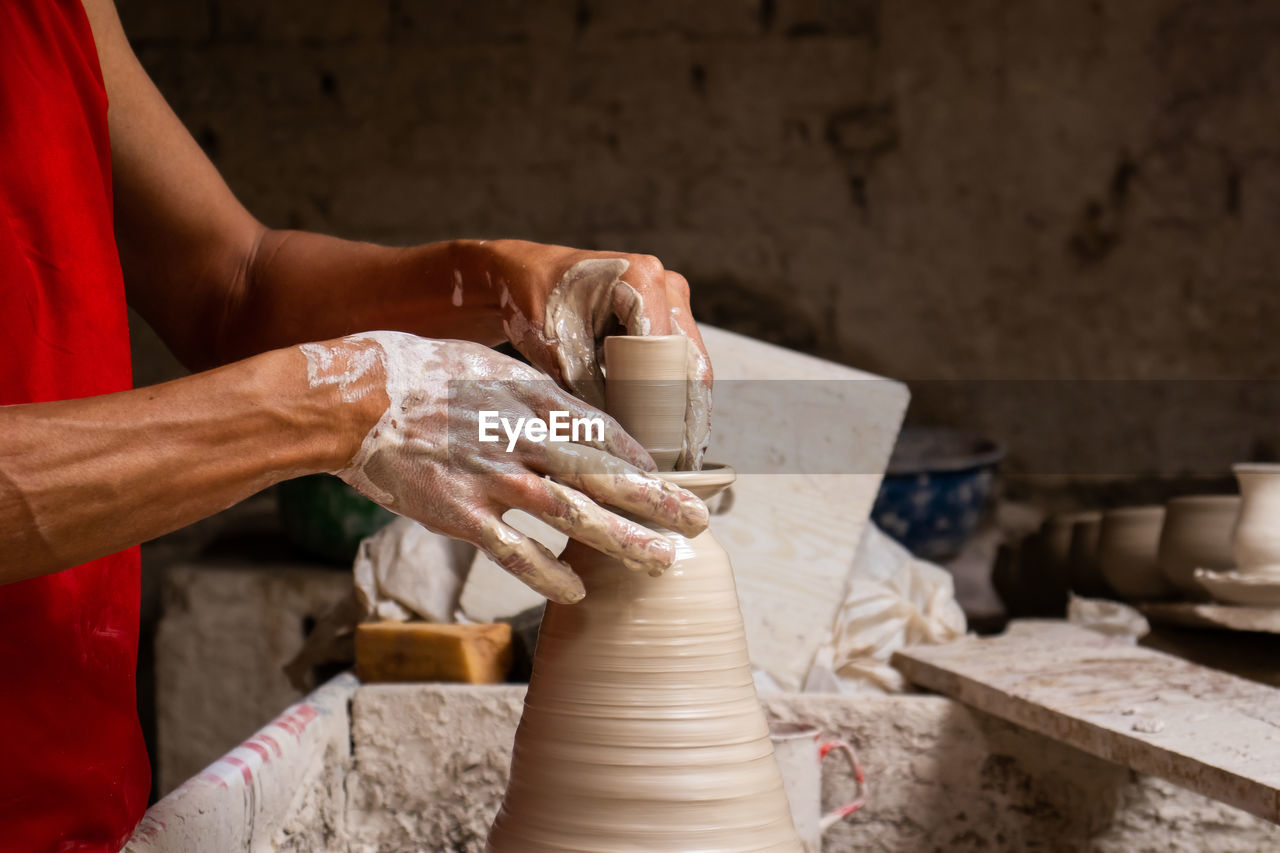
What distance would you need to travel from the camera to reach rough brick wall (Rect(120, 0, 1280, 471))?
4.05 metres

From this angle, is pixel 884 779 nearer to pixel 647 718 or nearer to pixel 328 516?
pixel 647 718

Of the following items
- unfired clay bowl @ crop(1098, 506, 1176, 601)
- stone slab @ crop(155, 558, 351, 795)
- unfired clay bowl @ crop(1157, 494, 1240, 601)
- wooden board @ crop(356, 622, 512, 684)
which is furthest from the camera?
stone slab @ crop(155, 558, 351, 795)

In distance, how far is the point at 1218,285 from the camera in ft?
13.4

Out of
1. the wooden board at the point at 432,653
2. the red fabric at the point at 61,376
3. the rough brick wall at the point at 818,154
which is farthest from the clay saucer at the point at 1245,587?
the red fabric at the point at 61,376

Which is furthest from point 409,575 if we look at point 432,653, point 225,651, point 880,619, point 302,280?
point 225,651

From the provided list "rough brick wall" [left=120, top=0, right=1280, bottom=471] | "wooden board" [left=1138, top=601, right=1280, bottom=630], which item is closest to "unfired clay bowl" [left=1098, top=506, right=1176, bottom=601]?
"wooden board" [left=1138, top=601, right=1280, bottom=630]

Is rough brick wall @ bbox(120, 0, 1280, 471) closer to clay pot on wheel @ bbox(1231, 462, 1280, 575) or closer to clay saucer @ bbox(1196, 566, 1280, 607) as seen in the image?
clay pot on wheel @ bbox(1231, 462, 1280, 575)

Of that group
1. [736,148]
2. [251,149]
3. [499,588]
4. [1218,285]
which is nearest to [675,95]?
[736,148]

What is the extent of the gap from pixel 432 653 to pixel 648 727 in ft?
Answer: 3.17

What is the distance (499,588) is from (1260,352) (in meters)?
3.16

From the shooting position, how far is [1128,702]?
1.75 meters

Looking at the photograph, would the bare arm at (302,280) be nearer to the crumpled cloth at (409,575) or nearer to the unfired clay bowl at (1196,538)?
the crumpled cloth at (409,575)

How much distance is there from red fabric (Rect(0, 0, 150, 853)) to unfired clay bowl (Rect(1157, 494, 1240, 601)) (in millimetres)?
2269

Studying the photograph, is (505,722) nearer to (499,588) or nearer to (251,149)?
(499,588)
